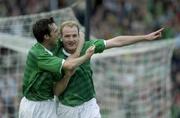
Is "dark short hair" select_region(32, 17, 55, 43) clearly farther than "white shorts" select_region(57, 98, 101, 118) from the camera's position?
No

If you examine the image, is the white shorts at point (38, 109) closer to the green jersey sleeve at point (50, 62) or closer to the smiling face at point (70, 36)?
the green jersey sleeve at point (50, 62)

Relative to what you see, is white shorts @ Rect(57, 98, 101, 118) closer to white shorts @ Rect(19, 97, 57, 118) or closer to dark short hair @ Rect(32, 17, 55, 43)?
white shorts @ Rect(19, 97, 57, 118)

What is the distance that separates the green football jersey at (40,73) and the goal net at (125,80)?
3.04 m

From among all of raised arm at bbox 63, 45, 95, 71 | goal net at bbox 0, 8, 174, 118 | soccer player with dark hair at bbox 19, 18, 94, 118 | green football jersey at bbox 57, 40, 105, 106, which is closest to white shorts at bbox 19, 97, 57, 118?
soccer player with dark hair at bbox 19, 18, 94, 118

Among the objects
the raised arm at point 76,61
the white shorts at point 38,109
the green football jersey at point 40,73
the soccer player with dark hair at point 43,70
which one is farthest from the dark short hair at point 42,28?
the white shorts at point 38,109

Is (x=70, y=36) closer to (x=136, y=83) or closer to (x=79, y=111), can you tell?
(x=79, y=111)

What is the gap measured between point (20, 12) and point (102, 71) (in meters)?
3.78

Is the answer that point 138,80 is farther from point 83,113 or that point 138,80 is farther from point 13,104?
point 83,113

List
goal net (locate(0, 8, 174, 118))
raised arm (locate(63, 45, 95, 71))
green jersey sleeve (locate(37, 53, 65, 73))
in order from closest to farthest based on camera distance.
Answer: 1. raised arm (locate(63, 45, 95, 71))
2. green jersey sleeve (locate(37, 53, 65, 73))
3. goal net (locate(0, 8, 174, 118))

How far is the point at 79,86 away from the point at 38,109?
0.45 m

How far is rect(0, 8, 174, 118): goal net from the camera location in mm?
11094

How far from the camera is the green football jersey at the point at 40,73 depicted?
742 cm

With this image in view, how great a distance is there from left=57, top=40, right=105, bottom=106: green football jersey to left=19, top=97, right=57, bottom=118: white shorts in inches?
4.9

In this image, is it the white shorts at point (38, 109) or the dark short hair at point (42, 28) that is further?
the white shorts at point (38, 109)
